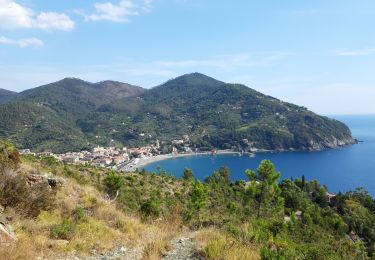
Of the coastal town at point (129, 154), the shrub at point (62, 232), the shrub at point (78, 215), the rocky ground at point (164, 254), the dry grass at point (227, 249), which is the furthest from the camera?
the coastal town at point (129, 154)

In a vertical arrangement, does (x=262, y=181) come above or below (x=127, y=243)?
below

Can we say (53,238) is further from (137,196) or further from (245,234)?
(137,196)

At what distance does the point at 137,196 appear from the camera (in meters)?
26.6

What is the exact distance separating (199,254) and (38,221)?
370 cm

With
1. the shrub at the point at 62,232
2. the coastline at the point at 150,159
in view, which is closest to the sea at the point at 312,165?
the coastline at the point at 150,159

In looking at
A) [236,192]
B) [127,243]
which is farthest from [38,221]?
[236,192]

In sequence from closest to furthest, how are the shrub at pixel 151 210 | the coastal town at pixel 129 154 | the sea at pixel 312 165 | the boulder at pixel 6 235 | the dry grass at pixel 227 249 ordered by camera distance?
the boulder at pixel 6 235 < the dry grass at pixel 227 249 < the shrub at pixel 151 210 < the sea at pixel 312 165 < the coastal town at pixel 129 154

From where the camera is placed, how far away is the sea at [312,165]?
113875 millimetres

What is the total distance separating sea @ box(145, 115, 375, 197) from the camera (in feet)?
374

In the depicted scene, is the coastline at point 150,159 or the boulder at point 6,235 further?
the coastline at point 150,159

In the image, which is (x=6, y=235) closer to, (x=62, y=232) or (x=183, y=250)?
(x=62, y=232)

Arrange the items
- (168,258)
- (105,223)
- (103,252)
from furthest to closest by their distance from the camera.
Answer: (105,223) < (103,252) < (168,258)

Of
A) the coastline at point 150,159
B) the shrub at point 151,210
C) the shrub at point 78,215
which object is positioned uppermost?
the shrub at point 78,215

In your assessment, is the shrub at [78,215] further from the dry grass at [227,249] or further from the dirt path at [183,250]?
the dry grass at [227,249]
